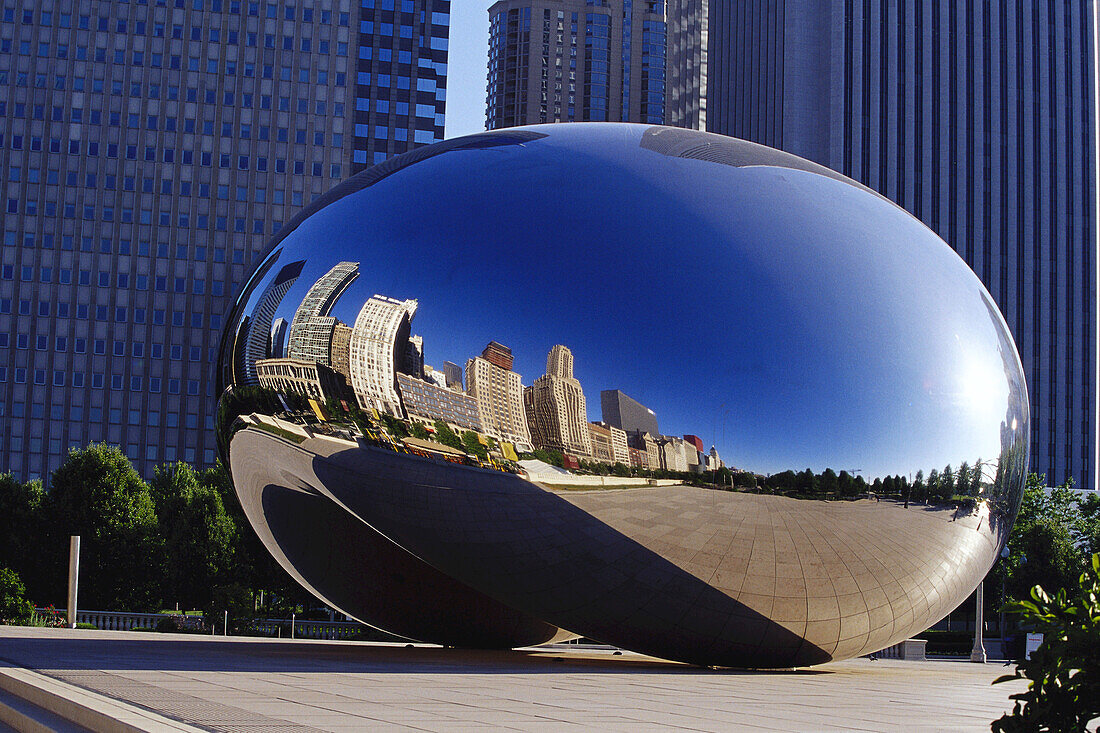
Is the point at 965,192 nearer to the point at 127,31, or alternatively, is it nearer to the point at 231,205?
the point at 231,205

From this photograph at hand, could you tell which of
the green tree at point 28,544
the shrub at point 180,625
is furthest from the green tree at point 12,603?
the green tree at point 28,544

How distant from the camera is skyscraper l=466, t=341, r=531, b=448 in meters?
11.9

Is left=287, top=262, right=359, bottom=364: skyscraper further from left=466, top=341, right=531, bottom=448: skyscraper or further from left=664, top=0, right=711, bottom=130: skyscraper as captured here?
left=664, top=0, right=711, bottom=130: skyscraper

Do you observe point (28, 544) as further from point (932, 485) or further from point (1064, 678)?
point (1064, 678)

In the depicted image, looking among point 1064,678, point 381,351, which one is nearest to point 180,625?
point 381,351

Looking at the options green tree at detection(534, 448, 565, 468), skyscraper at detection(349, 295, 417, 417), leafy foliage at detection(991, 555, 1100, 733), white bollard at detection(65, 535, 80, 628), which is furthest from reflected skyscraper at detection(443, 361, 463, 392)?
white bollard at detection(65, 535, 80, 628)

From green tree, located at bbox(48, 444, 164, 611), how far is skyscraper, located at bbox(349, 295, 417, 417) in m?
41.1

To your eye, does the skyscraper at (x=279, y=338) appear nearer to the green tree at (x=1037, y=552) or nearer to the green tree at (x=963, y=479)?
the green tree at (x=963, y=479)

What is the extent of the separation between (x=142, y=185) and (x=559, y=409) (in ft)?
335

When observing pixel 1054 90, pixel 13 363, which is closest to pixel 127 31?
pixel 13 363

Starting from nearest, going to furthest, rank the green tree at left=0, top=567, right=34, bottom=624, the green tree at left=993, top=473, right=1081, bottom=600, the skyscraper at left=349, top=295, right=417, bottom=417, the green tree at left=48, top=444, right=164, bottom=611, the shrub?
the skyscraper at left=349, top=295, right=417, bottom=417 < the green tree at left=0, top=567, right=34, bottom=624 < the shrub < the green tree at left=48, top=444, right=164, bottom=611 < the green tree at left=993, top=473, right=1081, bottom=600

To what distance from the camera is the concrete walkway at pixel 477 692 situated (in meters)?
7.86

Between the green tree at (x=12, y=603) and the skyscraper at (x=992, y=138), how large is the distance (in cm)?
9144

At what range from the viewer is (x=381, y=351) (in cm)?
1245
